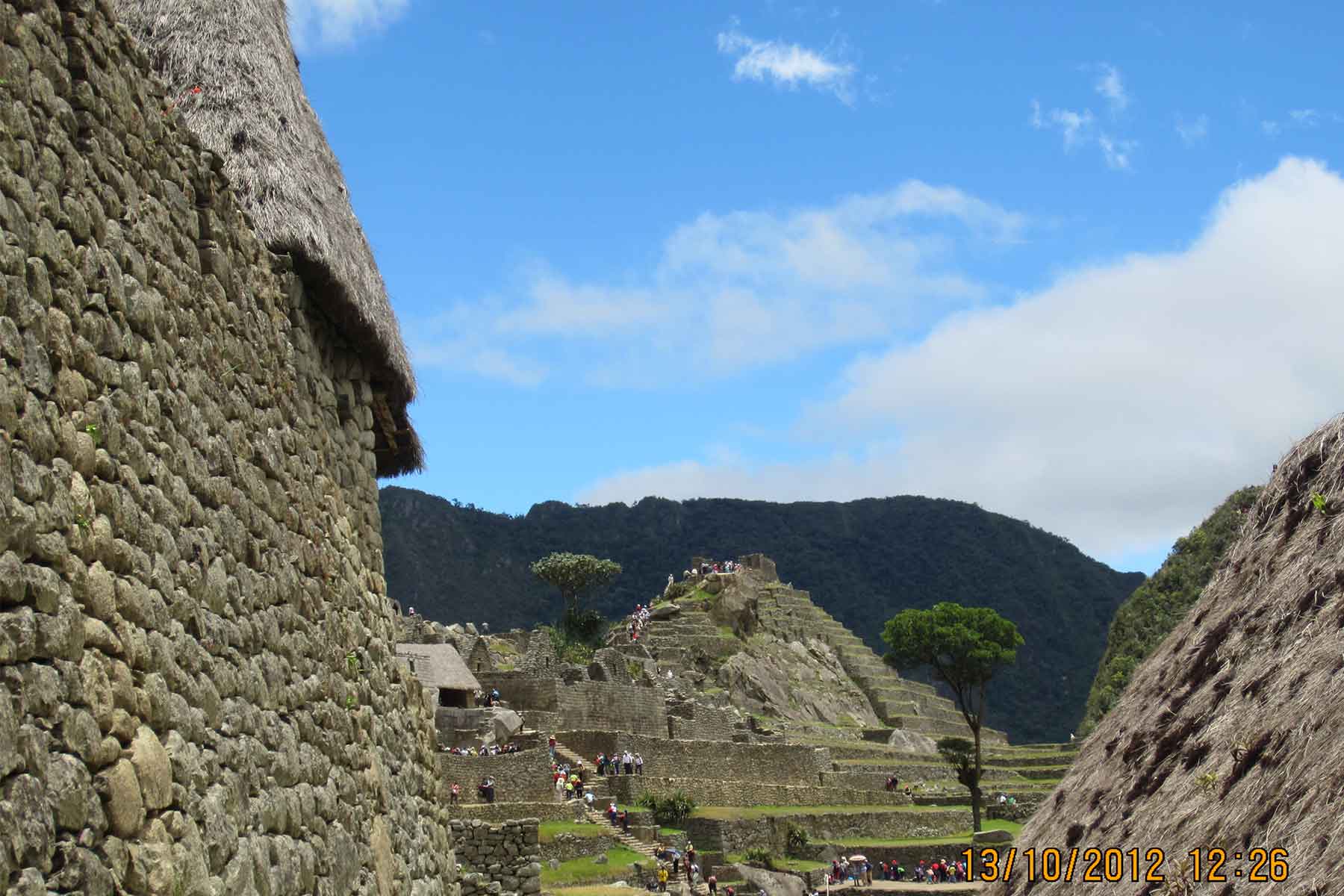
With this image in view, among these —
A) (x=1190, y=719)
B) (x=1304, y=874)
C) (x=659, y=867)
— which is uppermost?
(x=1190, y=719)

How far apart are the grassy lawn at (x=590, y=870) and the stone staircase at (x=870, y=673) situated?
34.5m

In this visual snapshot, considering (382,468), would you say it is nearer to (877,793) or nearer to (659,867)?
(659,867)

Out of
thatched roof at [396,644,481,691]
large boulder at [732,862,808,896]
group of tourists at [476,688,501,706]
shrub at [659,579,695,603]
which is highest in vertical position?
shrub at [659,579,695,603]

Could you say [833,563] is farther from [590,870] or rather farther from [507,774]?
[590,870]

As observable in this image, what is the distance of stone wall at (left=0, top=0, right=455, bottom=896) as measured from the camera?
378cm

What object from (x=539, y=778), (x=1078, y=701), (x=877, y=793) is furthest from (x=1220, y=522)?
(x=1078, y=701)

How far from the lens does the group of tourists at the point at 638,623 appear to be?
5453 centimetres

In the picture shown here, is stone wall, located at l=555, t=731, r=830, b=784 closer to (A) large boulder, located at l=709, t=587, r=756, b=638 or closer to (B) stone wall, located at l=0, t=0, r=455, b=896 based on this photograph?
(A) large boulder, located at l=709, t=587, r=756, b=638

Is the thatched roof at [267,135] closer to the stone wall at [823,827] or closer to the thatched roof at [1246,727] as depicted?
the thatched roof at [1246,727]

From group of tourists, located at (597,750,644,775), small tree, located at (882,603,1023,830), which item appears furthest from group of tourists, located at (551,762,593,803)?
small tree, located at (882,603,1023,830)

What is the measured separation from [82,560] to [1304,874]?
3.78 m

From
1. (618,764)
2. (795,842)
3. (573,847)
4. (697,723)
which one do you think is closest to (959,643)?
(697,723)

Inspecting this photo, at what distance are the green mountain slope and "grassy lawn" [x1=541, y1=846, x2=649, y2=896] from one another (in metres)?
16.7

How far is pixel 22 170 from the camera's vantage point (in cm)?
398
